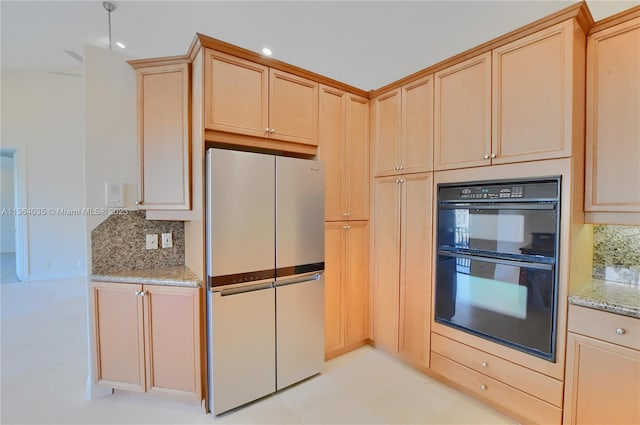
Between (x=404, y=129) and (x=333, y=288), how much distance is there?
5.11 ft

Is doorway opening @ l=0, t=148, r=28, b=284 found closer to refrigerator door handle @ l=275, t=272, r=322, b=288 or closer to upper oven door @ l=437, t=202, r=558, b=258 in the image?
refrigerator door handle @ l=275, t=272, r=322, b=288

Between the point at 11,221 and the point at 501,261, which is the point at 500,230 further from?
the point at 11,221

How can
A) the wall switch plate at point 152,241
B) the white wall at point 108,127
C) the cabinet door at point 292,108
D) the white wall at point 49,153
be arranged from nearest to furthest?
the white wall at point 108,127 < the cabinet door at point 292,108 < the wall switch plate at point 152,241 < the white wall at point 49,153

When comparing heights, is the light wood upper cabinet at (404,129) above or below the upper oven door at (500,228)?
above

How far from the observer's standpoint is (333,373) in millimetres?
2438

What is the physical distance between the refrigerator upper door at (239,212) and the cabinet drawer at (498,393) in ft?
5.20

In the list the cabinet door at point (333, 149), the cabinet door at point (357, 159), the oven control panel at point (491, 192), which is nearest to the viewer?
the oven control panel at point (491, 192)

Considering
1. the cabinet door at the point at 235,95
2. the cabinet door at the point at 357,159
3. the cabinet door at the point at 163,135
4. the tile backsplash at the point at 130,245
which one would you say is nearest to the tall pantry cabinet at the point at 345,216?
the cabinet door at the point at 357,159

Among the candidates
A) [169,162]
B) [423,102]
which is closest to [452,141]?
[423,102]

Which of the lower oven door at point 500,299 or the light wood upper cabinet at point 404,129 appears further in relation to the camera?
the light wood upper cabinet at point 404,129

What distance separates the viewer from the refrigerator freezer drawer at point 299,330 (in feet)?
7.07

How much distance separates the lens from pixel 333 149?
2514mm

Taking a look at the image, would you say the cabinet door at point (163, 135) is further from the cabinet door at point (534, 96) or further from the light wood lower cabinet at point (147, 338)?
the cabinet door at point (534, 96)

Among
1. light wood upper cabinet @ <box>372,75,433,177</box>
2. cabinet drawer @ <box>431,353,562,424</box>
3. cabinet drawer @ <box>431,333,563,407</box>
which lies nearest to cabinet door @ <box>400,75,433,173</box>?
light wood upper cabinet @ <box>372,75,433,177</box>
